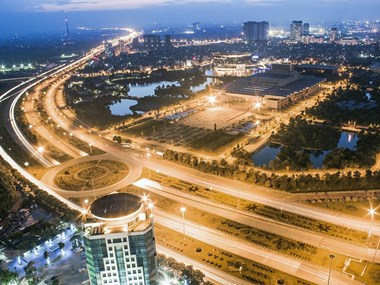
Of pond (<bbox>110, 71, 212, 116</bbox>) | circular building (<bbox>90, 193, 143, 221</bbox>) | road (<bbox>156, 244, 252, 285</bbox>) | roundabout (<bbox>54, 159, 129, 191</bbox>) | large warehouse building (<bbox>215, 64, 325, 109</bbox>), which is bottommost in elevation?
road (<bbox>156, 244, 252, 285</bbox>)

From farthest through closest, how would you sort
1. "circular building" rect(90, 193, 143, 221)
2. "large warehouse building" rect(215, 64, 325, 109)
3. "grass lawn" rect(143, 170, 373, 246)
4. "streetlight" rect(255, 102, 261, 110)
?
1. "large warehouse building" rect(215, 64, 325, 109)
2. "streetlight" rect(255, 102, 261, 110)
3. "grass lawn" rect(143, 170, 373, 246)
4. "circular building" rect(90, 193, 143, 221)

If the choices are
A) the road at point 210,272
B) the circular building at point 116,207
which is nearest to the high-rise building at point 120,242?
the circular building at point 116,207

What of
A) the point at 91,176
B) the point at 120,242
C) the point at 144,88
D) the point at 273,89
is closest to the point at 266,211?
the point at 120,242

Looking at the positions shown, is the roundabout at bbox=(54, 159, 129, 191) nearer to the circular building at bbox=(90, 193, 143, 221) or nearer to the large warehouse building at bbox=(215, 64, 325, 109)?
the circular building at bbox=(90, 193, 143, 221)

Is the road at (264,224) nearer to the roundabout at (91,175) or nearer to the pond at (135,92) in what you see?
the roundabout at (91,175)

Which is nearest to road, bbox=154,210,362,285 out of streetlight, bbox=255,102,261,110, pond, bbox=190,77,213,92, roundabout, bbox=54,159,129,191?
roundabout, bbox=54,159,129,191

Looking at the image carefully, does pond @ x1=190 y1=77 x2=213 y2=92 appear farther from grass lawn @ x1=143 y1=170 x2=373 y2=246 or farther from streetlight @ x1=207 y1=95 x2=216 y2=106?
grass lawn @ x1=143 y1=170 x2=373 y2=246

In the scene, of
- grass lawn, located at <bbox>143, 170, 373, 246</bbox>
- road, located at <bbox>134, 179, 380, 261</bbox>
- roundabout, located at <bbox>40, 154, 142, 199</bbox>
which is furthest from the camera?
roundabout, located at <bbox>40, 154, 142, 199</bbox>

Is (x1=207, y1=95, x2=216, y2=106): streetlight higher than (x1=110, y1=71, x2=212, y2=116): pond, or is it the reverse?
(x1=207, y1=95, x2=216, y2=106): streetlight

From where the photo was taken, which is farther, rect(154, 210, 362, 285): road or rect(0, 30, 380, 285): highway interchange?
rect(0, 30, 380, 285): highway interchange
